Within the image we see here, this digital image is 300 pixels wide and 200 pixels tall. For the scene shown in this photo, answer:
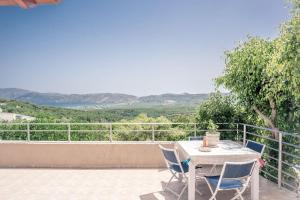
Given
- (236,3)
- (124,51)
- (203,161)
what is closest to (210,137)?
(203,161)

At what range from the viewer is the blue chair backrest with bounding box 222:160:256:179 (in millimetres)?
4625

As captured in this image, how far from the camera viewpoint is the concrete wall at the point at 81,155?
7910 mm

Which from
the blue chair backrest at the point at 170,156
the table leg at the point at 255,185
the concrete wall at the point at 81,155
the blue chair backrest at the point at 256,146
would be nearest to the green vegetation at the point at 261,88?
the blue chair backrest at the point at 256,146

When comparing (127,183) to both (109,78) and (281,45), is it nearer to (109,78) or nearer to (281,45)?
(281,45)

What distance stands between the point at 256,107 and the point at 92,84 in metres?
34.9

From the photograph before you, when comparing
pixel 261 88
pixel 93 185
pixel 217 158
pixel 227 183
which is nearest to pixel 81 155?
pixel 93 185

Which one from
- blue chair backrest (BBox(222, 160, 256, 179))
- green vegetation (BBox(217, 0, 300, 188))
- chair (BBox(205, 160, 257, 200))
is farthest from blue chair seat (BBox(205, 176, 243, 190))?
green vegetation (BBox(217, 0, 300, 188))

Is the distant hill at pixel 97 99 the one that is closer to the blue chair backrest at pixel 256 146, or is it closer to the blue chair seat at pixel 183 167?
the blue chair backrest at pixel 256 146

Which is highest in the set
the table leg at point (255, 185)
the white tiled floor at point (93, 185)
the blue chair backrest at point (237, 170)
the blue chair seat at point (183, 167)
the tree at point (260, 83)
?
the tree at point (260, 83)

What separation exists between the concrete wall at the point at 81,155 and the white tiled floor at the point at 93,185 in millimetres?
284

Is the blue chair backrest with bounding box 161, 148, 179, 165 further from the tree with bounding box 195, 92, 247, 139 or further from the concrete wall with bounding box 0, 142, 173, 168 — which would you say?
the tree with bounding box 195, 92, 247, 139

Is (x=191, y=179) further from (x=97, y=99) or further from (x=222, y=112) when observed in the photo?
(x=97, y=99)

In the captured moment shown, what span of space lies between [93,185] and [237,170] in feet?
9.72

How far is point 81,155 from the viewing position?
26.4 feet
